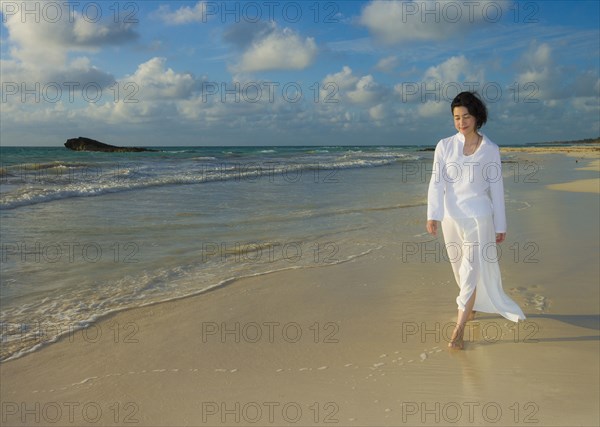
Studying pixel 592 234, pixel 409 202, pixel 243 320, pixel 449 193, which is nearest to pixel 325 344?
pixel 243 320

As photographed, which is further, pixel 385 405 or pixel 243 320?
pixel 243 320

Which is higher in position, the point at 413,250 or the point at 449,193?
the point at 449,193

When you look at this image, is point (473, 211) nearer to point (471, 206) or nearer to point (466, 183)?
point (471, 206)

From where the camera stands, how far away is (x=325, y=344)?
4.20 metres

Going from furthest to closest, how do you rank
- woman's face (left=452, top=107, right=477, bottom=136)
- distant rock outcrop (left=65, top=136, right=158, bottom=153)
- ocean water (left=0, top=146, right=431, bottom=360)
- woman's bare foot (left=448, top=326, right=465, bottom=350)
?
distant rock outcrop (left=65, top=136, right=158, bottom=153)
ocean water (left=0, top=146, right=431, bottom=360)
woman's bare foot (left=448, top=326, right=465, bottom=350)
woman's face (left=452, top=107, right=477, bottom=136)

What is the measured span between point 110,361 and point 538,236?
6.64 m

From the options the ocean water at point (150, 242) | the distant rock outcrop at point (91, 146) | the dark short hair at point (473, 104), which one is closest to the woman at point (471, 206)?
the dark short hair at point (473, 104)

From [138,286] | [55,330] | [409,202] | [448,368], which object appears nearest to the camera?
[448,368]

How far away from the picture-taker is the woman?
398 cm

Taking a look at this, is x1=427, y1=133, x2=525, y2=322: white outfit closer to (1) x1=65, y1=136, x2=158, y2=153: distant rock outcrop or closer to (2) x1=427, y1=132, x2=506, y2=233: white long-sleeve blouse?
(2) x1=427, y1=132, x2=506, y2=233: white long-sleeve blouse

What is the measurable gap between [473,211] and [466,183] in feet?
0.74

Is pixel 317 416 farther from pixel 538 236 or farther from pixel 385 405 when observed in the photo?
pixel 538 236

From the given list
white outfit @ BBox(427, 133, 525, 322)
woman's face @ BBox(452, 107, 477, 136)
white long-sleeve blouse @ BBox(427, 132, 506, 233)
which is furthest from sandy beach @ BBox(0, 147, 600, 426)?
woman's face @ BBox(452, 107, 477, 136)

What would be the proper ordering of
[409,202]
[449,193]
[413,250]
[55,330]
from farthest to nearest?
[409,202], [413,250], [55,330], [449,193]
